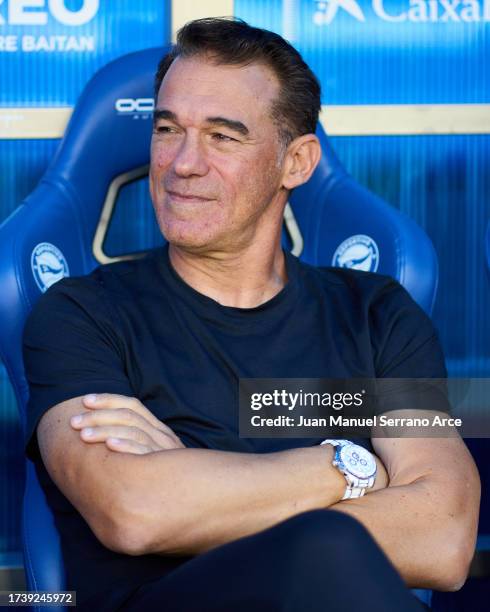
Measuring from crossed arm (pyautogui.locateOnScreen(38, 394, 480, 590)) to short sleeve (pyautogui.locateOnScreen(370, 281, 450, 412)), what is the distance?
163 millimetres

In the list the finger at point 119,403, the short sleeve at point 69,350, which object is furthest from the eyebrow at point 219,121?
the finger at point 119,403

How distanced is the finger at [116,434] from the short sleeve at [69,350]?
89 mm

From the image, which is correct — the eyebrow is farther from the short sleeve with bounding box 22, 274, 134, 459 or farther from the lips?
the short sleeve with bounding box 22, 274, 134, 459

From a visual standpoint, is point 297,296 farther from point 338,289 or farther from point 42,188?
point 42,188

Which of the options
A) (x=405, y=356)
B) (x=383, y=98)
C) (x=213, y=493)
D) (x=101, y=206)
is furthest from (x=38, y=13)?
(x=213, y=493)

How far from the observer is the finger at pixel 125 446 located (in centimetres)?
193

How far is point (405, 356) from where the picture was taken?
2.28 metres

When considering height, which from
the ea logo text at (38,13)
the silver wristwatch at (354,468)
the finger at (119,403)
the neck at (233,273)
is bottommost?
the silver wristwatch at (354,468)

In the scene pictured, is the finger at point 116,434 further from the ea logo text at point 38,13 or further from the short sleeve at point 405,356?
the ea logo text at point 38,13

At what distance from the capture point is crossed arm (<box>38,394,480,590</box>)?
6.18ft

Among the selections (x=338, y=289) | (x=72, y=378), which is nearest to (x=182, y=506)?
(x=72, y=378)

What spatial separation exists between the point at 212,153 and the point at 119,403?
1.77 feet

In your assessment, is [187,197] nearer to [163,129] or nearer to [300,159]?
[163,129]

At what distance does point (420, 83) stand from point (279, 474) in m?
1.68
